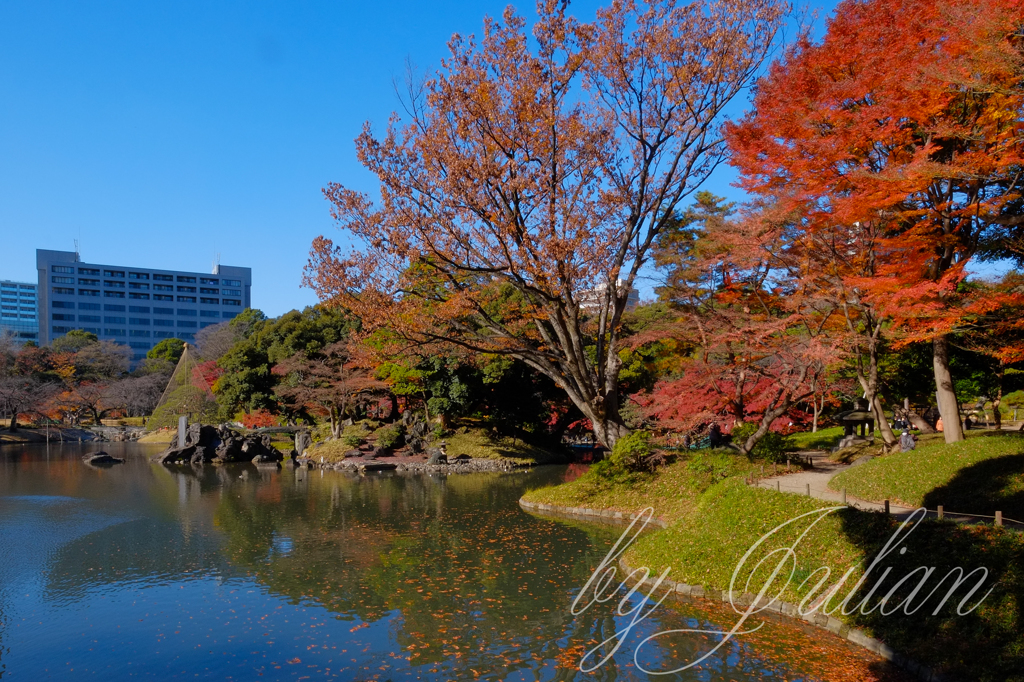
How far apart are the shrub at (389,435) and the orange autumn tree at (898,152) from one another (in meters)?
19.2

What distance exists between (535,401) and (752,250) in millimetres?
16006

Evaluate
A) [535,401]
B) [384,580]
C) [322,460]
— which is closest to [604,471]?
[384,580]

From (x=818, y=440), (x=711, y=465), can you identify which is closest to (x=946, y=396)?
(x=711, y=465)

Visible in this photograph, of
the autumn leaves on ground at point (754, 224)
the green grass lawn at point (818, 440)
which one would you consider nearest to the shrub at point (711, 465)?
the autumn leaves on ground at point (754, 224)

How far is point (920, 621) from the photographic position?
6.79 meters

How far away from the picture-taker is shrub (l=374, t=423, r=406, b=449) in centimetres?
2893

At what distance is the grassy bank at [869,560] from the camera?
20.2 ft

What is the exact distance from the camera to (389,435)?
29.1 m

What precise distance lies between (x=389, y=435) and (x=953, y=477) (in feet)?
71.4

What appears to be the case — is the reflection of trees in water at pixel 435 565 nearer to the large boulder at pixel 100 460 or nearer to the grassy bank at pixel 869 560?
the grassy bank at pixel 869 560

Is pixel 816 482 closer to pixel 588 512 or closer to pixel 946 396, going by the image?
pixel 946 396

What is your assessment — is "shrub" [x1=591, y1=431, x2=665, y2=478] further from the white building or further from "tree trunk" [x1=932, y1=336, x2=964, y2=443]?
the white building

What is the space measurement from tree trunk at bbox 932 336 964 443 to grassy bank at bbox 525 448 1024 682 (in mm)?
5768

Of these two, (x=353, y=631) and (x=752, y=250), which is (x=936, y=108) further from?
(x=353, y=631)
